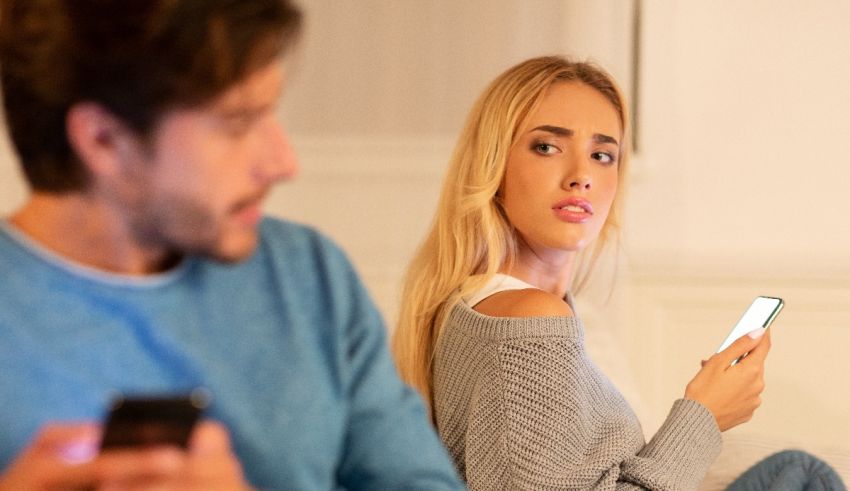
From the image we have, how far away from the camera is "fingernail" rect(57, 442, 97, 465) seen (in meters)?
0.64

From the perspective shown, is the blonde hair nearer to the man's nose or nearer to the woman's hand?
the woman's hand

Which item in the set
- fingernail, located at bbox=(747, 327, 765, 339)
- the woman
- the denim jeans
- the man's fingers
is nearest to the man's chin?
the man's fingers

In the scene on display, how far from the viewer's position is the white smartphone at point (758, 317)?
156 cm

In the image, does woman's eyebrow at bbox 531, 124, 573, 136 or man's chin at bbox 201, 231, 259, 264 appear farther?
woman's eyebrow at bbox 531, 124, 573, 136

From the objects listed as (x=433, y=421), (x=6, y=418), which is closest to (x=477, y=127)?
(x=433, y=421)

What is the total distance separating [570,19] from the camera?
220 cm

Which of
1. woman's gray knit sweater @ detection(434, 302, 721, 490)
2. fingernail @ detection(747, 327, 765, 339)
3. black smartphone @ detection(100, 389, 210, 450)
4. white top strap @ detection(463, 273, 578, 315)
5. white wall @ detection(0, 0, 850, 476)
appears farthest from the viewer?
white wall @ detection(0, 0, 850, 476)

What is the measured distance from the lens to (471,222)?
Answer: 4.82 ft

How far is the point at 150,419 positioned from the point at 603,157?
100 centimetres

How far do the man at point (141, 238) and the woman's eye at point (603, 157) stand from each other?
810mm

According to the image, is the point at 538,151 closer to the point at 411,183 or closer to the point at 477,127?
the point at 477,127

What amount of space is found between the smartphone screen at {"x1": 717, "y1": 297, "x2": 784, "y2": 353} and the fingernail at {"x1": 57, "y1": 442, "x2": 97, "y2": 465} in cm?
109

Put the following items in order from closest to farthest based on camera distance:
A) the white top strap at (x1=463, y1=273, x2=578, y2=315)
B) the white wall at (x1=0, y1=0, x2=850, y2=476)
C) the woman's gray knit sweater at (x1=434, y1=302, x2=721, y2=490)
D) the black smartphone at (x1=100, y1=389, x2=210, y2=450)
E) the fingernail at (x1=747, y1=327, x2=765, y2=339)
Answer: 1. the black smartphone at (x1=100, y1=389, x2=210, y2=450)
2. the woman's gray knit sweater at (x1=434, y1=302, x2=721, y2=490)
3. the white top strap at (x1=463, y1=273, x2=578, y2=315)
4. the fingernail at (x1=747, y1=327, x2=765, y2=339)
5. the white wall at (x1=0, y1=0, x2=850, y2=476)

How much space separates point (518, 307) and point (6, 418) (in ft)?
2.46
